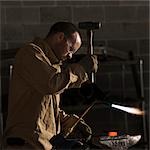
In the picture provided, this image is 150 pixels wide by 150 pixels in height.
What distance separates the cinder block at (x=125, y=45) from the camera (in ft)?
16.0

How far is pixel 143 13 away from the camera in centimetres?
491

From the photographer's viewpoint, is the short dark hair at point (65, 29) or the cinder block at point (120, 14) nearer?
the short dark hair at point (65, 29)

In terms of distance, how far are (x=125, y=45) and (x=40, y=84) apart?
2.52 meters

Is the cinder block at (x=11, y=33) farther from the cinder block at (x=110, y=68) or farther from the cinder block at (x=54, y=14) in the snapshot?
the cinder block at (x=110, y=68)

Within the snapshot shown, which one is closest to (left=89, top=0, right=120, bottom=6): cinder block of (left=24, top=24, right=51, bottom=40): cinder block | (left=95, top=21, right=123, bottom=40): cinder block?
(left=95, top=21, right=123, bottom=40): cinder block

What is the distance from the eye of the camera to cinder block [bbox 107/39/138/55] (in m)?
4.87

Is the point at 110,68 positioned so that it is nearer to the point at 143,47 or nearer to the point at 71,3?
the point at 143,47

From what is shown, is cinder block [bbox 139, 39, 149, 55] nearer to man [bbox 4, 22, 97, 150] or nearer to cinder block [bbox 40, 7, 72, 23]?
Answer: cinder block [bbox 40, 7, 72, 23]

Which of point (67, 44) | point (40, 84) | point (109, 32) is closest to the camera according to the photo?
point (40, 84)

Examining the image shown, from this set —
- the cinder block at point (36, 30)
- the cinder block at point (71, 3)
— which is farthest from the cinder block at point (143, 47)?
the cinder block at point (36, 30)

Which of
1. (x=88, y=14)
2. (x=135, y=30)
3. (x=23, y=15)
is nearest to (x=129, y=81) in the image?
(x=135, y=30)

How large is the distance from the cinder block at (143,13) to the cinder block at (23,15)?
36.3 inches

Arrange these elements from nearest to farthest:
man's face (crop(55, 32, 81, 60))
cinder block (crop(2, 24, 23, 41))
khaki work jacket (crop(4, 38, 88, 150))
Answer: khaki work jacket (crop(4, 38, 88, 150)) → man's face (crop(55, 32, 81, 60)) → cinder block (crop(2, 24, 23, 41))

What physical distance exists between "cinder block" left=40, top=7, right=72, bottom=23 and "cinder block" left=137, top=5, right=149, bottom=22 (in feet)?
2.11
